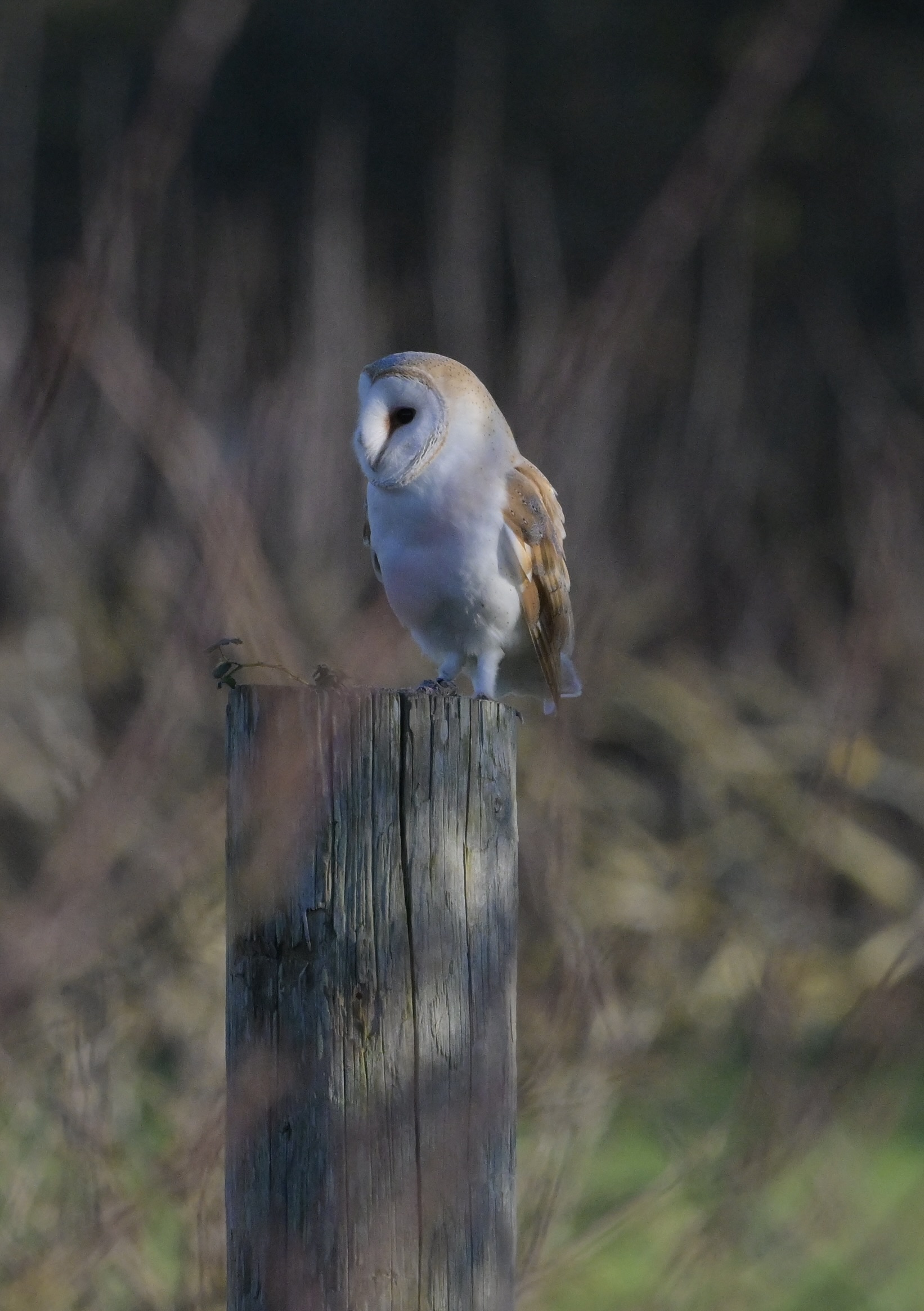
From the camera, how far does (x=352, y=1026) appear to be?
59.6 inches

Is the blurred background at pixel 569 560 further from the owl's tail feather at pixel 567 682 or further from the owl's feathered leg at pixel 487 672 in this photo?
the owl's feathered leg at pixel 487 672

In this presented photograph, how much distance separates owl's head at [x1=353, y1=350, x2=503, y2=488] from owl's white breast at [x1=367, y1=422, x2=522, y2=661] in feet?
0.12

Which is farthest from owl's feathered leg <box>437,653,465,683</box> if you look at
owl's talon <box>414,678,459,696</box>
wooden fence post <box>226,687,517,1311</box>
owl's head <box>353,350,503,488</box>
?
wooden fence post <box>226,687,517,1311</box>

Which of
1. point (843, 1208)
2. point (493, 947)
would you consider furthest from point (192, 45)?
point (843, 1208)

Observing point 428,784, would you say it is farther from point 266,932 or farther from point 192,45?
point 192,45

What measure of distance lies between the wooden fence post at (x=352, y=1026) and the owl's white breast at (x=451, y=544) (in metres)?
0.92

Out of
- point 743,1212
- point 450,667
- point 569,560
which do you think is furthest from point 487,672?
point 569,560

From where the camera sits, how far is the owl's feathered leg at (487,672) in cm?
271

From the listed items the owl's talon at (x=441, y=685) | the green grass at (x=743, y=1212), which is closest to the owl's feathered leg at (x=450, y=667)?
the owl's talon at (x=441, y=685)

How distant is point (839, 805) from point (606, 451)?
3067 millimetres

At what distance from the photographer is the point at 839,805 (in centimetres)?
191

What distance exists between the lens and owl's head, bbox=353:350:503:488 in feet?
7.64

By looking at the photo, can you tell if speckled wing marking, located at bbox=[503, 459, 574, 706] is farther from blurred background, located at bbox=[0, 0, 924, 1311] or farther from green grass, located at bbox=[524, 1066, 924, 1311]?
green grass, located at bbox=[524, 1066, 924, 1311]

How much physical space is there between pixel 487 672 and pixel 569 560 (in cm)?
146
